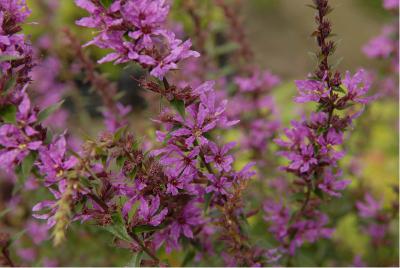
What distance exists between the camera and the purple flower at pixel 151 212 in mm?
1380

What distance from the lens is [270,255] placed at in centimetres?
171

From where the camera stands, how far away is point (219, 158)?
4.81 ft

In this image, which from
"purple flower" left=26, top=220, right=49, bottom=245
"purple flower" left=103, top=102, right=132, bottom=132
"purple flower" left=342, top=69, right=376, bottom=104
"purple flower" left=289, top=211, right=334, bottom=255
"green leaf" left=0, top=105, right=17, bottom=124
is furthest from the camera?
"purple flower" left=26, top=220, right=49, bottom=245

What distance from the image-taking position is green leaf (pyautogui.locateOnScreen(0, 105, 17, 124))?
1.18m

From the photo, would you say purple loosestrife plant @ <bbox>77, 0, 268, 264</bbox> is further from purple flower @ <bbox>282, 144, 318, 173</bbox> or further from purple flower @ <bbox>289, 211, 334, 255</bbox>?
purple flower @ <bbox>289, 211, 334, 255</bbox>

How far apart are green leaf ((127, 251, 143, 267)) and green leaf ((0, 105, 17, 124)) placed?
20.3 inches

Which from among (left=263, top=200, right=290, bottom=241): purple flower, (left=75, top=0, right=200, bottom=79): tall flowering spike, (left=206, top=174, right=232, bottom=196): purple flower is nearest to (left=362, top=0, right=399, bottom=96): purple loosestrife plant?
(left=263, top=200, right=290, bottom=241): purple flower

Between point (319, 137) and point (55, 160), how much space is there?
31.3 inches

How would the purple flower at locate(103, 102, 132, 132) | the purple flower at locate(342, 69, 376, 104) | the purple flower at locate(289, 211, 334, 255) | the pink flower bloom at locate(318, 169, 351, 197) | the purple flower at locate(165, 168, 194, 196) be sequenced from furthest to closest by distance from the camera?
the purple flower at locate(103, 102, 132, 132) < the purple flower at locate(289, 211, 334, 255) < the pink flower bloom at locate(318, 169, 351, 197) < the purple flower at locate(342, 69, 376, 104) < the purple flower at locate(165, 168, 194, 196)

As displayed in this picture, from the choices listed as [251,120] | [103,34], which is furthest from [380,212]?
[103,34]

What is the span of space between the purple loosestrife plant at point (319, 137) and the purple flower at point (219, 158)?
262 mm

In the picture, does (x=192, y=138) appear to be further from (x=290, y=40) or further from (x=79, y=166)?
(x=290, y=40)

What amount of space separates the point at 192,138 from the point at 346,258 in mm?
1753

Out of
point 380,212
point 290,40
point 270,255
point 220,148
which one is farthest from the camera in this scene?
point 290,40
